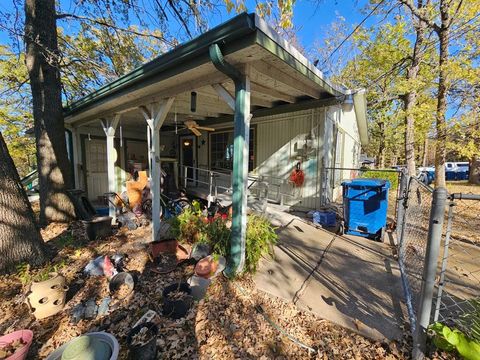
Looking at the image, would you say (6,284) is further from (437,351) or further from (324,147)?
(324,147)

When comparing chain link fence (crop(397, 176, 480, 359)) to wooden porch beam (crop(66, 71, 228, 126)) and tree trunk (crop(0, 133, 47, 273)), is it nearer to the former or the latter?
Answer: wooden porch beam (crop(66, 71, 228, 126))

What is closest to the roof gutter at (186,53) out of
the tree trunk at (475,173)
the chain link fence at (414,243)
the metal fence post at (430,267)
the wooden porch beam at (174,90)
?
the wooden porch beam at (174,90)

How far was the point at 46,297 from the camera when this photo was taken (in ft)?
8.26

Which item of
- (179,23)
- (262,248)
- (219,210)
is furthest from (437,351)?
(179,23)

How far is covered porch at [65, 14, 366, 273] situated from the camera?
239cm

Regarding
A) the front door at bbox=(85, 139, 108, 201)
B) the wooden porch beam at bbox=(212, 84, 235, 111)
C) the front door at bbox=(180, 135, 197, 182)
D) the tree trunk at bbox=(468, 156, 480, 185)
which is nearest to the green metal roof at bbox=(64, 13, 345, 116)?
the wooden porch beam at bbox=(212, 84, 235, 111)

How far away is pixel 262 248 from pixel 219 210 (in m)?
2.09

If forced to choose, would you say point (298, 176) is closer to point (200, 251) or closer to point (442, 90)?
point (200, 251)

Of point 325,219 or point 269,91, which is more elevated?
point 269,91

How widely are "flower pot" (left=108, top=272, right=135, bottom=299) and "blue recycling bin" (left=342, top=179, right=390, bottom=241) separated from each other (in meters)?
3.97

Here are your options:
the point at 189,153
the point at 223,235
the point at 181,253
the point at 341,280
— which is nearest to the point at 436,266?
the point at 341,280

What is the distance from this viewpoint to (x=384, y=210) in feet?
13.7

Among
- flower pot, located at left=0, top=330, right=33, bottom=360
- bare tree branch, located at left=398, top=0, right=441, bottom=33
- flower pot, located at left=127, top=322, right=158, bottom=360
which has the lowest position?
flower pot, located at left=127, top=322, right=158, bottom=360

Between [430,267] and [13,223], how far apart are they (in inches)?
197
